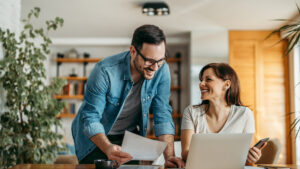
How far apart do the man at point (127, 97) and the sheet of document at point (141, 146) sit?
0.16m

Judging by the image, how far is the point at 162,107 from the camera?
1.76 metres

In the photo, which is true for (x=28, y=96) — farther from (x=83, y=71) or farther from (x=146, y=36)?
(x=83, y=71)

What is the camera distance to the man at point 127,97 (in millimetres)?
1485

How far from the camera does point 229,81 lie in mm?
2014

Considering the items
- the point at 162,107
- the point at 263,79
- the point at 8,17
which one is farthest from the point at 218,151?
the point at 263,79

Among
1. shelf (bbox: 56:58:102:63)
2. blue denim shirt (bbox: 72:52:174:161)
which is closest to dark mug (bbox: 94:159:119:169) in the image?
blue denim shirt (bbox: 72:52:174:161)

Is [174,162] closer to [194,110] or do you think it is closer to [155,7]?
[194,110]

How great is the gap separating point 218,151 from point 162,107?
597mm

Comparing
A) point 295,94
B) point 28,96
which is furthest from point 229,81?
point 295,94

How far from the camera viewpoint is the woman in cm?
191

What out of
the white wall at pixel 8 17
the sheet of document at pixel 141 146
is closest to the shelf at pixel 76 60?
the white wall at pixel 8 17

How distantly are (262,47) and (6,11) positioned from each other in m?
3.81

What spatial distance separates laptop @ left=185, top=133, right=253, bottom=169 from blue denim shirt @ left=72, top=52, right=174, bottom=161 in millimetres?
460

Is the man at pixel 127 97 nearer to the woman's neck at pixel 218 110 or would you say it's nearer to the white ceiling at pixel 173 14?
the woman's neck at pixel 218 110
